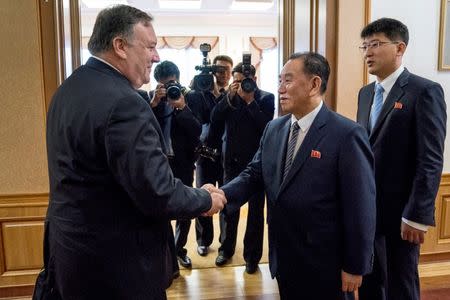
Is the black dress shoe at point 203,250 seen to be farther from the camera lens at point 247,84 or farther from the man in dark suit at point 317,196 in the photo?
the man in dark suit at point 317,196

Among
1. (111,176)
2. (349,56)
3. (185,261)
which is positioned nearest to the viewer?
(111,176)

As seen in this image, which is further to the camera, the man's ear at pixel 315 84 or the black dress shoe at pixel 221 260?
the black dress shoe at pixel 221 260

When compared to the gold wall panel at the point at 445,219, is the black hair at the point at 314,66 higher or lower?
higher

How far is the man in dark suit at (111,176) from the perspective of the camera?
3.63 feet

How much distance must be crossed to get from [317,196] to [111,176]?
697 millimetres

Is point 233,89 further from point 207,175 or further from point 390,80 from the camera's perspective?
point 390,80

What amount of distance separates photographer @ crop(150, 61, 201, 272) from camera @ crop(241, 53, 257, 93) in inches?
15.5

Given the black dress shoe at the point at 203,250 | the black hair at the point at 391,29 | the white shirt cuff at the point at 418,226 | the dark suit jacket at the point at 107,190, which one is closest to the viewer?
the dark suit jacket at the point at 107,190

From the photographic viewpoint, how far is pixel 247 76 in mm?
2676

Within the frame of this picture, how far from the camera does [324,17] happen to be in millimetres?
2436

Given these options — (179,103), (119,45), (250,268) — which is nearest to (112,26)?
(119,45)

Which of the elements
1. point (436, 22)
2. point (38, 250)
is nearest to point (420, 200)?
point (436, 22)

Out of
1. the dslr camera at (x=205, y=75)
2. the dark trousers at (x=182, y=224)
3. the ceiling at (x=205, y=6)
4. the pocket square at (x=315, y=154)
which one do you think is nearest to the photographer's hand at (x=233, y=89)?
the dslr camera at (x=205, y=75)

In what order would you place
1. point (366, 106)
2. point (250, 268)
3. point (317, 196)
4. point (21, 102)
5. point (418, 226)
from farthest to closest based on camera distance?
1. point (250, 268)
2. point (21, 102)
3. point (366, 106)
4. point (418, 226)
5. point (317, 196)
